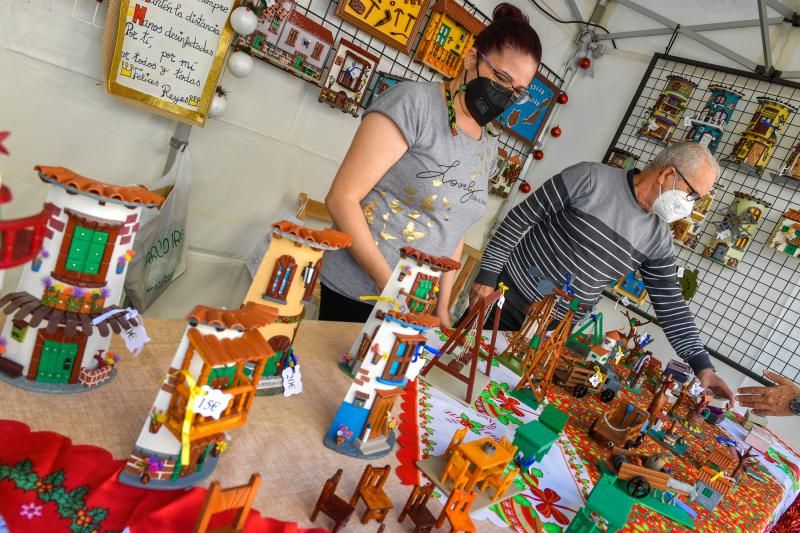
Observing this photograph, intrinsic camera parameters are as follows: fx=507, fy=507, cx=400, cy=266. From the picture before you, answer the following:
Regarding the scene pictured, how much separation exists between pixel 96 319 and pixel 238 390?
26cm

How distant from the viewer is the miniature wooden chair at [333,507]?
0.73 m

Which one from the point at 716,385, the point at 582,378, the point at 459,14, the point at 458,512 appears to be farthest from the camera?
the point at 459,14

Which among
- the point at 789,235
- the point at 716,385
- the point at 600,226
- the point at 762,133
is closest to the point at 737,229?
the point at 789,235

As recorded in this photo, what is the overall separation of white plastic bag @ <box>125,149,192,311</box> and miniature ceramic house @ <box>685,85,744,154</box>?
291 centimetres

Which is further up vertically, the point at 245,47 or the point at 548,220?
the point at 245,47

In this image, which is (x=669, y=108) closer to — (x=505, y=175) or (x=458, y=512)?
(x=505, y=175)

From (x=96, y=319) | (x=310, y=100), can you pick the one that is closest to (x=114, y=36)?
(x=310, y=100)

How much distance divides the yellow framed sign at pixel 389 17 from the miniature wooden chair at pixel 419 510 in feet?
7.63

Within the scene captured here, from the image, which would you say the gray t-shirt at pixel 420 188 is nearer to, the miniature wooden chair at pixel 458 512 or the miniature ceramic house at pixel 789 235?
the miniature wooden chair at pixel 458 512

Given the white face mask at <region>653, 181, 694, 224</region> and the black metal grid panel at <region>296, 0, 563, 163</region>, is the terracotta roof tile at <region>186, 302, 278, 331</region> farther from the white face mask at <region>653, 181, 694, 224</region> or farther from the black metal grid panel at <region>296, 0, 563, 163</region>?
the black metal grid panel at <region>296, 0, 563, 163</region>

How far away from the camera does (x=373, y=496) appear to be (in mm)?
785

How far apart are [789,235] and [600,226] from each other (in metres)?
1.74

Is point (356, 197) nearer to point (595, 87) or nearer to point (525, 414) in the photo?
point (525, 414)

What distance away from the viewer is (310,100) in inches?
103
